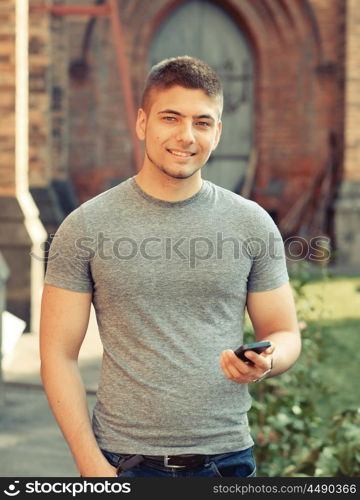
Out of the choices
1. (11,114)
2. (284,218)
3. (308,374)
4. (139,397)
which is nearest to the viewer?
(139,397)

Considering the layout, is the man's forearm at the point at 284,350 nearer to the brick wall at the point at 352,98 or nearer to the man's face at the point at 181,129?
the man's face at the point at 181,129

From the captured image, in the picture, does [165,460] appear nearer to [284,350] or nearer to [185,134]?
[284,350]

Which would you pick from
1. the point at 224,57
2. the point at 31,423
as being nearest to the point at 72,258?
the point at 31,423

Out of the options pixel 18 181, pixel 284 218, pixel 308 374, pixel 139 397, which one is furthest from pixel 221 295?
pixel 284 218

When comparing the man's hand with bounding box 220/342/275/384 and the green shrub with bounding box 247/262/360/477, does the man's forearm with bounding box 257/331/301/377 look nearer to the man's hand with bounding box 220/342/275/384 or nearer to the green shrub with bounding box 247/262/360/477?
the man's hand with bounding box 220/342/275/384

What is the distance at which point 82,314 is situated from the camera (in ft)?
7.33

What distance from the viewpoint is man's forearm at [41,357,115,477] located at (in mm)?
2109

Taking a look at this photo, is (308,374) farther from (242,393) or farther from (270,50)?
(270,50)

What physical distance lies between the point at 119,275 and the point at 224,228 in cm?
28

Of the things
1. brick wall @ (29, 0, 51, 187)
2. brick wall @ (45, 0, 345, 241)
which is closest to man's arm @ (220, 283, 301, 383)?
brick wall @ (29, 0, 51, 187)

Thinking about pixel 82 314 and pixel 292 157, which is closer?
pixel 82 314

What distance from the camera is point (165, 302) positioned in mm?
2143

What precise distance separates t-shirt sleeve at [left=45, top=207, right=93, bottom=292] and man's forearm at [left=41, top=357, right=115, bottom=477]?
0.19 meters

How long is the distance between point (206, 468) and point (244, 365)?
1.02 ft
